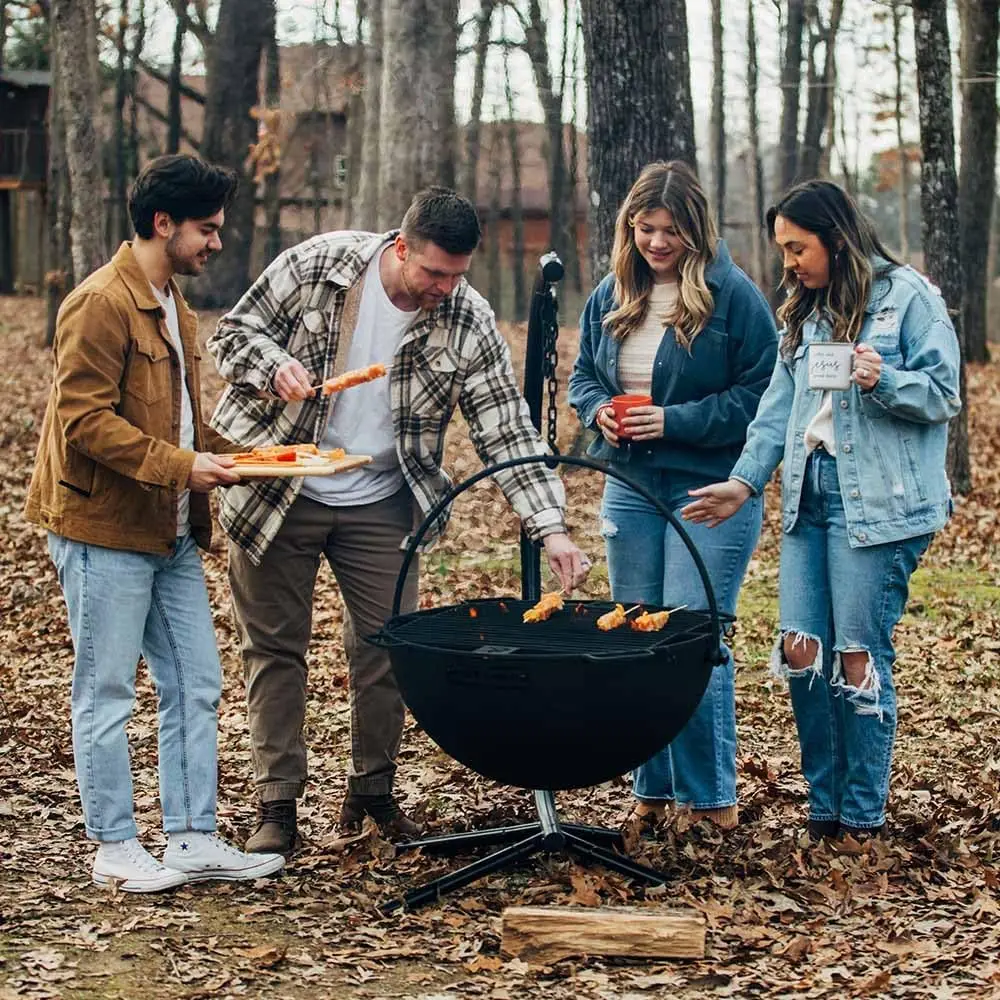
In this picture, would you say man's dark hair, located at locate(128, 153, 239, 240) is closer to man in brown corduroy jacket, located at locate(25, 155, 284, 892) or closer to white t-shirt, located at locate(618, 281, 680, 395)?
man in brown corduroy jacket, located at locate(25, 155, 284, 892)

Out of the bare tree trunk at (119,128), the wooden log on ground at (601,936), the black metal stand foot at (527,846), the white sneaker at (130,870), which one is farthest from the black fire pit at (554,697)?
the bare tree trunk at (119,128)

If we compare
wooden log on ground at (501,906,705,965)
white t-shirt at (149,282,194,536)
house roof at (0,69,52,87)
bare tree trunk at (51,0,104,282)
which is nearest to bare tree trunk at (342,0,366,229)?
bare tree trunk at (51,0,104,282)

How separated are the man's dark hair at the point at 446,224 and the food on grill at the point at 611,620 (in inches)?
49.4

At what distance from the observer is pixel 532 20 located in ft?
102

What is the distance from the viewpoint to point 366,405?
5328mm

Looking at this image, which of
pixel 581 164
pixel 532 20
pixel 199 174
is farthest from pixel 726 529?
pixel 581 164

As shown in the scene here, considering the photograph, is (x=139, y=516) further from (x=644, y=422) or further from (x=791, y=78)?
(x=791, y=78)

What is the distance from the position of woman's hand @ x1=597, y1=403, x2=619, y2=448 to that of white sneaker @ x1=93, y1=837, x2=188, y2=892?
6.76 feet

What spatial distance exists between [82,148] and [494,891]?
44.5 feet

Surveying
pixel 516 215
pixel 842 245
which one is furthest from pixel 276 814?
pixel 516 215

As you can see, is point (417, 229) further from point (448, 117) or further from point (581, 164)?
point (581, 164)

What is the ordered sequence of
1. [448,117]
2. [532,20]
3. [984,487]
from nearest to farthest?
1. [984,487]
2. [448,117]
3. [532,20]

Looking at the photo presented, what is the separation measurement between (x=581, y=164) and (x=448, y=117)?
125 ft

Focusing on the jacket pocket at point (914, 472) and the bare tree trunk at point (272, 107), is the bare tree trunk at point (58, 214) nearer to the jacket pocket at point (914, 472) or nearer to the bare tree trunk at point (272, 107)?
the bare tree trunk at point (272, 107)
